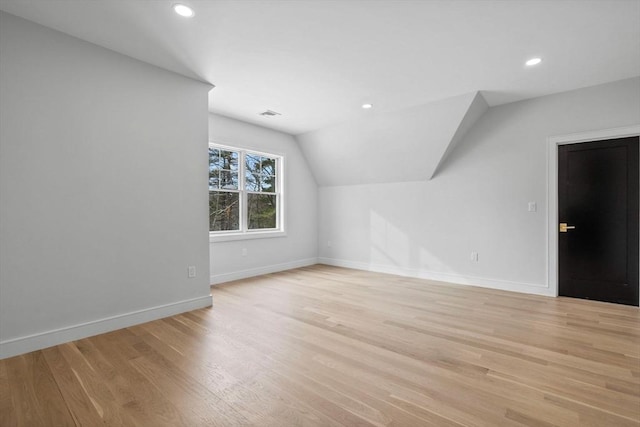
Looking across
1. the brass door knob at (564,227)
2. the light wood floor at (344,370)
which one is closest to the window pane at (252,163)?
the light wood floor at (344,370)

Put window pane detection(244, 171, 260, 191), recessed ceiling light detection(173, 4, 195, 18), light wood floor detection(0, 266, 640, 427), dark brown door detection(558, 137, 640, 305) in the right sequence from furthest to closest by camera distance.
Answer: window pane detection(244, 171, 260, 191) < dark brown door detection(558, 137, 640, 305) < recessed ceiling light detection(173, 4, 195, 18) < light wood floor detection(0, 266, 640, 427)

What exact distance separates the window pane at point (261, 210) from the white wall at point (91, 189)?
5.77 ft

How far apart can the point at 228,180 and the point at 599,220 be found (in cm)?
510

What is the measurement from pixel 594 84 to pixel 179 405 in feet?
17.1

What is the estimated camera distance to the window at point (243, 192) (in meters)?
4.78

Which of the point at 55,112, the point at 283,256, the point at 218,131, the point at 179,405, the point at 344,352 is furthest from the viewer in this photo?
the point at 283,256

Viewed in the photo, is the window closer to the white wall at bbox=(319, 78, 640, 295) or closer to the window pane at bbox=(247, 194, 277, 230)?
the window pane at bbox=(247, 194, 277, 230)

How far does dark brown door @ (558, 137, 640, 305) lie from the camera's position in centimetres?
355

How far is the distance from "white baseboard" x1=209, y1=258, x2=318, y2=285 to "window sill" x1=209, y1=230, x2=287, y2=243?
0.54 m

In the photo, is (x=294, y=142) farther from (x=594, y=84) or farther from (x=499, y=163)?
(x=594, y=84)

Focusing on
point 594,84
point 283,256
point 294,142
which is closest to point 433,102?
point 594,84

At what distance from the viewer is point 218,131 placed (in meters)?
4.68

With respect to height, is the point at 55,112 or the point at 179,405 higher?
the point at 55,112

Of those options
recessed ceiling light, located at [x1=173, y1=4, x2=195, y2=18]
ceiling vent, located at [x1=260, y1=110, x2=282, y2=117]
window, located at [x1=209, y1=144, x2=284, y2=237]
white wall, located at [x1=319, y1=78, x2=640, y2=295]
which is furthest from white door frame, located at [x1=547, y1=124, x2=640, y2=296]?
recessed ceiling light, located at [x1=173, y1=4, x2=195, y2=18]
